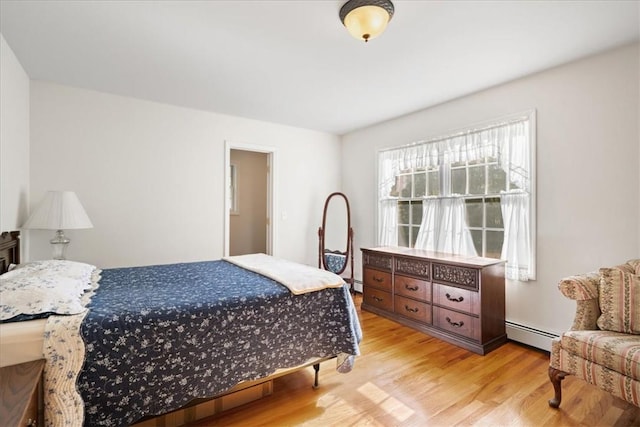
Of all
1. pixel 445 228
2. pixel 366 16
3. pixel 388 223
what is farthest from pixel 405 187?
pixel 366 16

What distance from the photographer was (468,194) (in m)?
3.23

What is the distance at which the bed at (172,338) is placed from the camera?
130 cm

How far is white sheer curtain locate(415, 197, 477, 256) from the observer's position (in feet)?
10.7

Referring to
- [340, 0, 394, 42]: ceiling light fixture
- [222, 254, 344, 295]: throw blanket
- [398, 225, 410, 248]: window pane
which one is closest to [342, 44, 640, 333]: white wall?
[398, 225, 410, 248]: window pane

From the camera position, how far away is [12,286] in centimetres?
149

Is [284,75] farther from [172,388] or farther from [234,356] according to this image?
[172,388]

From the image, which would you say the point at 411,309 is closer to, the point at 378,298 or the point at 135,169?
the point at 378,298

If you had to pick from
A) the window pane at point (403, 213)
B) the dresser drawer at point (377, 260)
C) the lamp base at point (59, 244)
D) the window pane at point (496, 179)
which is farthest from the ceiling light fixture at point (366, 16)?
the lamp base at point (59, 244)

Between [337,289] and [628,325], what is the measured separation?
173 cm

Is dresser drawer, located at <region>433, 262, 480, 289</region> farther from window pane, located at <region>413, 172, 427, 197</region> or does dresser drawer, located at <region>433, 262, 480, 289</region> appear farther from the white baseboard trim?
the white baseboard trim

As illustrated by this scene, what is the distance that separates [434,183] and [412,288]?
50.0 inches

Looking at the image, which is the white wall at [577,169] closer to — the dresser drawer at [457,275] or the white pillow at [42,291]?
the dresser drawer at [457,275]

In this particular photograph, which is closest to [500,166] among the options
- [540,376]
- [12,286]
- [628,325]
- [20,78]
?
[628,325]

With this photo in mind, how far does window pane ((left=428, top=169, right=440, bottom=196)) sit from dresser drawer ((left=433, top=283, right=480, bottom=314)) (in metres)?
1.15
